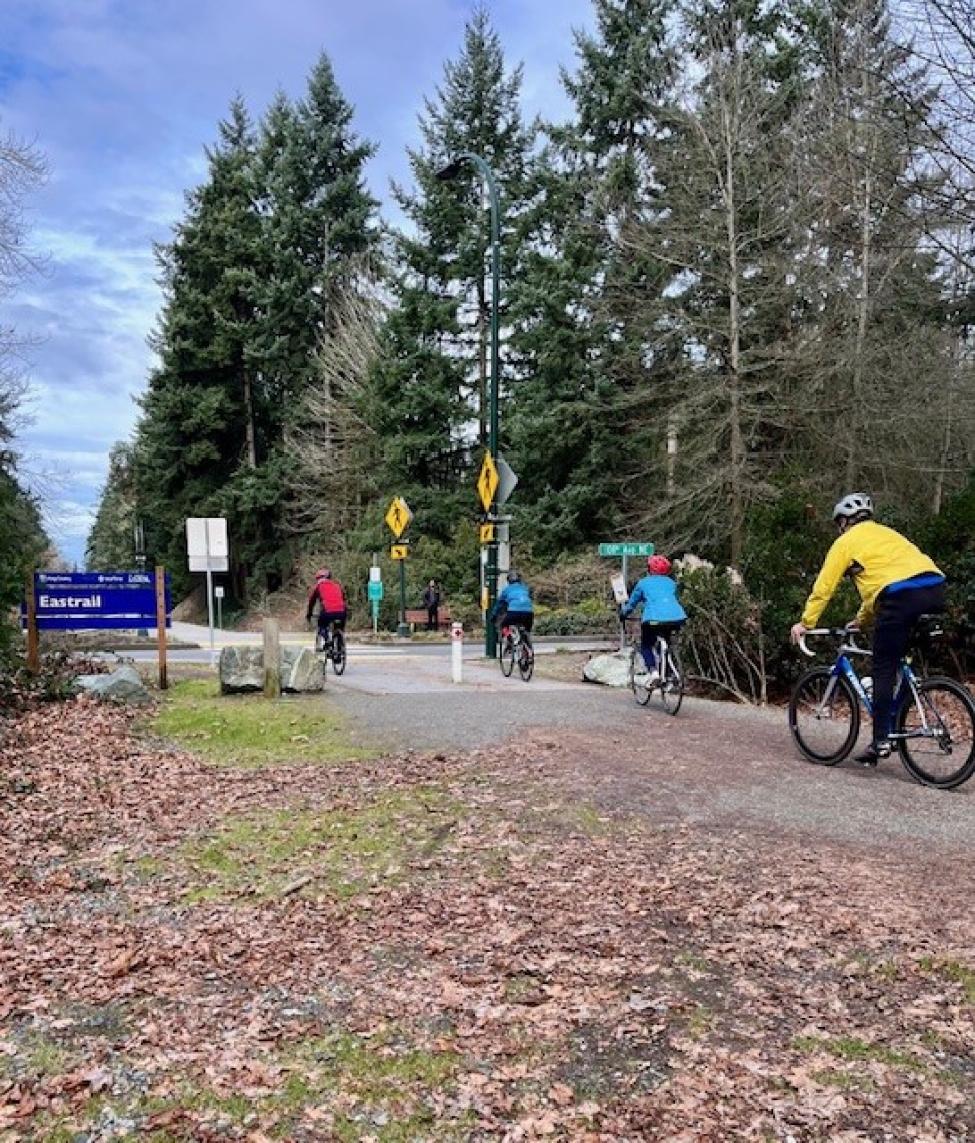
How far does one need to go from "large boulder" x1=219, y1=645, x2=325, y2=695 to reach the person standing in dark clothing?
17138mm

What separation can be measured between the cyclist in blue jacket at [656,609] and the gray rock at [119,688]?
20.3 feet

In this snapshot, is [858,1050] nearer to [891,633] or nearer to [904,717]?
[891,633]

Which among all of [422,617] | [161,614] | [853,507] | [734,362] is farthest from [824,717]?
[422,617]

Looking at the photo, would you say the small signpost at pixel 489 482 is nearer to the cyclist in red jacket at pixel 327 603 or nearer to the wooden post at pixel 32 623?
the cyclist in red jacket at pixel 327 603

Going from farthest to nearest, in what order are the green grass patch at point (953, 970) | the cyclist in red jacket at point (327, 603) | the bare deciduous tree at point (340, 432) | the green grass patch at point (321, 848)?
the bare deciduous tree at point (340, 432) → the cyclist in red jacket at point (327, 603) → the green grass patch at point (321, 848) → the green grass patch at point (953, 970)

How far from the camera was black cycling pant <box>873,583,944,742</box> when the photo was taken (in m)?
6.22

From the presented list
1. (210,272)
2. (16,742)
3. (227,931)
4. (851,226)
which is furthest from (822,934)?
(210,272)

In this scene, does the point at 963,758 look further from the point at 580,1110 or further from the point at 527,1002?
the point at 580,1110

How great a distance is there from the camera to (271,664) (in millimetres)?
11492

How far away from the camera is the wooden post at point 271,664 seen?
11.4 metres

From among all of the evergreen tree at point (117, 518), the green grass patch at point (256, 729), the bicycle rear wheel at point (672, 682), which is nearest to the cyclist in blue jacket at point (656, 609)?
the bicycle rear wheel at point (672, 682)

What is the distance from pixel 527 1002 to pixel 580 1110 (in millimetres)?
698

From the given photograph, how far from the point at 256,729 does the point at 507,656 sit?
524 cm

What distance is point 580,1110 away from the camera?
2.76 metres
